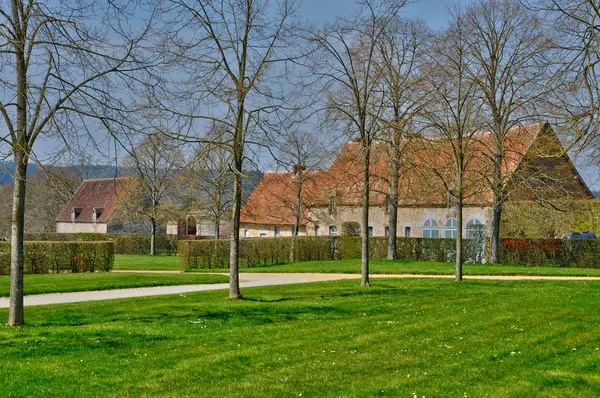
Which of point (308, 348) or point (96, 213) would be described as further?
point (96, 213)

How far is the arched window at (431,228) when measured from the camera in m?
40.4

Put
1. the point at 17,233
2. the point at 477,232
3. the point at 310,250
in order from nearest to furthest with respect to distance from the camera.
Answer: the point at 17,233, the point at 477,232, the point at 310,250

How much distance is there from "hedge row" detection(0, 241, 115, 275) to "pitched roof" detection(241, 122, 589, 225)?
10863 millimetres

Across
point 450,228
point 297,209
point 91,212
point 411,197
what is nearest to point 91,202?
point 91,212

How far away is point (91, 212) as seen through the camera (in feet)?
222

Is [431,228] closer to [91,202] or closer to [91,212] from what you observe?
[91,212]

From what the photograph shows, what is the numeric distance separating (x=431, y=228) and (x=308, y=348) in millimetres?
33063

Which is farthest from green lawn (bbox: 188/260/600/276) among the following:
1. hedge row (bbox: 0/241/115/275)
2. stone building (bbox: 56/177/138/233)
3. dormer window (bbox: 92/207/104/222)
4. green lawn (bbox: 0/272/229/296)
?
dormer window (bbox: 92/207/104/222)

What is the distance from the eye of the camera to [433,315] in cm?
1188

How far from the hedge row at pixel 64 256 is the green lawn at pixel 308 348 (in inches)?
489

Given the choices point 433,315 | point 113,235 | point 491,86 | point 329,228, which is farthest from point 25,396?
point 113,235

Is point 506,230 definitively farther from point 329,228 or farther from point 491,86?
point 329,228

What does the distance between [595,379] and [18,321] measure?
8792mm

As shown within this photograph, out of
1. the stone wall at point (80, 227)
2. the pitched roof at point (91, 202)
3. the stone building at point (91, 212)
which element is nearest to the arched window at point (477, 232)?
the stone building at point (91, 212)
